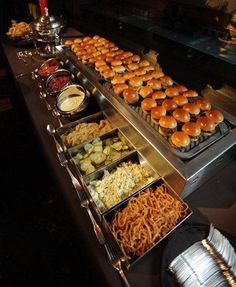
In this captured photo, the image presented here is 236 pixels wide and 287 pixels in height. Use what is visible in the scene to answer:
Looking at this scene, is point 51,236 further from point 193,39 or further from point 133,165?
point 193,39

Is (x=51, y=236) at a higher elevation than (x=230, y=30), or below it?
below

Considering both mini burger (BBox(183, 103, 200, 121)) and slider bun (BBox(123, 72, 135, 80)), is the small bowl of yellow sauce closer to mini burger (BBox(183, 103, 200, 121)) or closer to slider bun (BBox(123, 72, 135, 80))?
slider bun (BBox(123, 72, 135, 80))

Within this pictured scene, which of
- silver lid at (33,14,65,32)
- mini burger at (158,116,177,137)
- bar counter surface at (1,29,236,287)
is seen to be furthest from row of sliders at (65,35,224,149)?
silver lid at (33,14,65,32)

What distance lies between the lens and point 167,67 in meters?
2.87

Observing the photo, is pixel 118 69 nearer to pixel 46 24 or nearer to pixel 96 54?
pixel 96 54

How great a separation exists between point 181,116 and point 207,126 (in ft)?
0.60

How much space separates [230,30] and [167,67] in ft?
2.69

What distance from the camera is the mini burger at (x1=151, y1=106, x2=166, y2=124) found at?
1478 mm

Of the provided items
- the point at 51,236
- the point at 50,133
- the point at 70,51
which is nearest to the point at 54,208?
the point at 51,236

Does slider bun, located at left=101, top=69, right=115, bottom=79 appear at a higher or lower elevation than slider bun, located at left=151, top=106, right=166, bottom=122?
lower

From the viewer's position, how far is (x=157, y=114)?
1.49 metres

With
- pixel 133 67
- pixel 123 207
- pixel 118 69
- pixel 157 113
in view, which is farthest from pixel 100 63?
pixel 123 207

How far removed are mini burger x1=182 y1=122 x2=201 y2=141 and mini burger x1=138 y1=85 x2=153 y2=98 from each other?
1.62 ft

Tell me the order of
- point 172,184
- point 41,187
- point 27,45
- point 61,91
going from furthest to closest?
1. point 27,45
2. point 41,187
3. point 61,91
4. point 172,184
